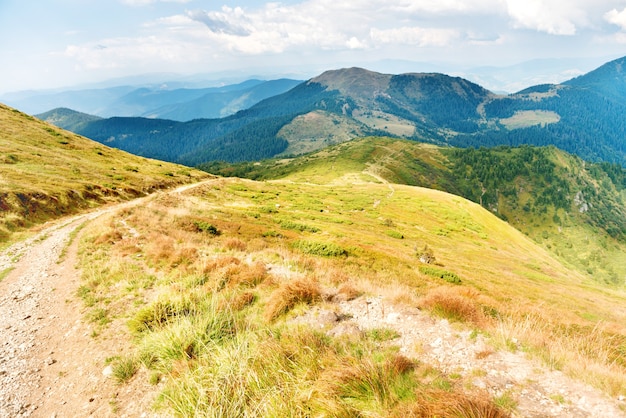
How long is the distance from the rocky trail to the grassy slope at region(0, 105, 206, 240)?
23955 mm

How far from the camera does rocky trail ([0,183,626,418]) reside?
6.27 meters

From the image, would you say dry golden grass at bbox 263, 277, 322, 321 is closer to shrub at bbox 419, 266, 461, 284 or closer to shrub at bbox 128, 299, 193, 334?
shrub at bbox 128, 299, 193, 334

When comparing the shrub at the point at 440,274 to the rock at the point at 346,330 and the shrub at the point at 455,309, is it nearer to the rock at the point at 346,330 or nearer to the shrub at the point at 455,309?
the shrub at the point at 455,309

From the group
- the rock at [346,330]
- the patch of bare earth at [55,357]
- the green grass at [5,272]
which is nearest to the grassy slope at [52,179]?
the green grass at [5,272]

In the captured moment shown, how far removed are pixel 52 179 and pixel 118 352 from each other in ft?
166

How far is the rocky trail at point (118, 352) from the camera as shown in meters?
6.27

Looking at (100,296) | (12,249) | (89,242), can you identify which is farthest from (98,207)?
(100,296)

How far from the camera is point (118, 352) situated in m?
9.20

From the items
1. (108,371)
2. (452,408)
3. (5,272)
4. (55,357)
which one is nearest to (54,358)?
(55,357)

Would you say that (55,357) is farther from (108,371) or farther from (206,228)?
(206,228)

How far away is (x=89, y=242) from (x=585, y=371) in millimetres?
27414

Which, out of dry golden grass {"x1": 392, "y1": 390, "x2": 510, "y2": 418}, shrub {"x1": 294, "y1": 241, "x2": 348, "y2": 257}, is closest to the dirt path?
dry golden grass {"x1": 392, "y1": 390, "x2": 510, "y2": 418}

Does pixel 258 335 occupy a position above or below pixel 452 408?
below

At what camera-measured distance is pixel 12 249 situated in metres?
23.8
